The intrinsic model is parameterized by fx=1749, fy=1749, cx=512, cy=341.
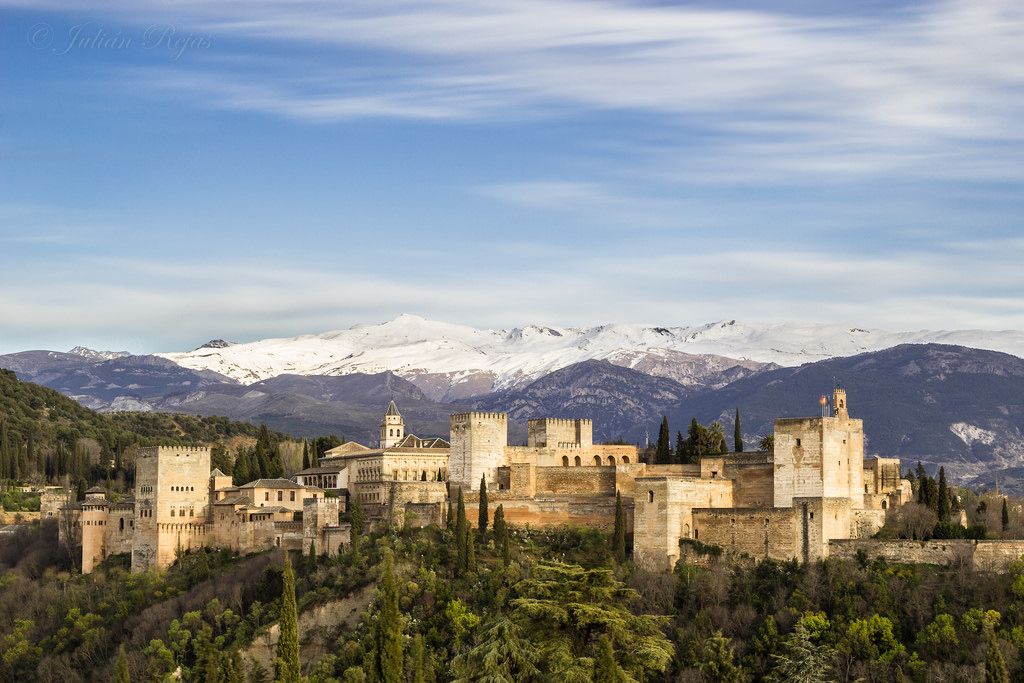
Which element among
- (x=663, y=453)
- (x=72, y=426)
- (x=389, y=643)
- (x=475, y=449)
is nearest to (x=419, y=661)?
(x=389, y=643)

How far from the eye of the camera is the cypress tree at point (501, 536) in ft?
256

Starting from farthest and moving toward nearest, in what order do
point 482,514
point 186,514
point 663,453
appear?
point 663,453
point 186,514
point 482,514

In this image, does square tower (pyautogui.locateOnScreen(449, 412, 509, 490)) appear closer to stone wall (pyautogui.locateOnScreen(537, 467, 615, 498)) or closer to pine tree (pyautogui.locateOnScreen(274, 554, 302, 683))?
stone wall (pyautogui.locateOnScreen(537, 467, 615, 498))

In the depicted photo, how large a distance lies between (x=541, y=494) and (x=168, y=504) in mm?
19871

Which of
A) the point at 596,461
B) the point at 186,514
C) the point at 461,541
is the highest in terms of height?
the point at 596,461

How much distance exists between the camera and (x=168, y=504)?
8962 cm

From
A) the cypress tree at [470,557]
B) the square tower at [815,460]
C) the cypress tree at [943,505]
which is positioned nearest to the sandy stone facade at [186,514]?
the cypress tree at [470,557]

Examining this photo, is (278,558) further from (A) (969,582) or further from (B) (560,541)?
(A) (969,582)

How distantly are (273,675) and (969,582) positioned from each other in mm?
29456

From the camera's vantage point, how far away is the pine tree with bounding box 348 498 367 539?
81.6m

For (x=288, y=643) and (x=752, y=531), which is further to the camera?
(x=752, y=531)

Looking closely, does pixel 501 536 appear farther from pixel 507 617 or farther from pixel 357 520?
pixel 507 617

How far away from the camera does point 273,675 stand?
247ft

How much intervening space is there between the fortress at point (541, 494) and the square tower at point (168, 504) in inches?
2.9
